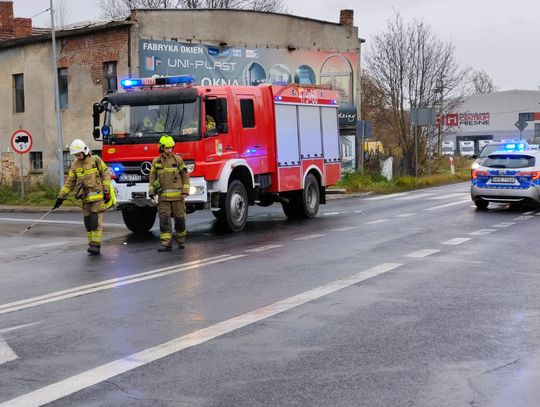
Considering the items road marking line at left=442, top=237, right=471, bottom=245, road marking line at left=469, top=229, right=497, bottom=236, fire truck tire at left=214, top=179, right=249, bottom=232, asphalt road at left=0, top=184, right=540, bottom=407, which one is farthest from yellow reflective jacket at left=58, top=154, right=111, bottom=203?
road marking line at left=469, top=229, right=497, bottom=236

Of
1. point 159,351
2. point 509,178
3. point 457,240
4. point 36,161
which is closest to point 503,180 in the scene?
point 509,178

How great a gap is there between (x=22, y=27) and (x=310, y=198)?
2252 centimetres

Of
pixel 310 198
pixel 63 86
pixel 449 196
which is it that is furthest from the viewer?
pixel 63 86

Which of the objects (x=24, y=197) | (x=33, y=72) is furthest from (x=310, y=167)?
(x=33, y=72)

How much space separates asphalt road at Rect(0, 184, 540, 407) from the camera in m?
4.98

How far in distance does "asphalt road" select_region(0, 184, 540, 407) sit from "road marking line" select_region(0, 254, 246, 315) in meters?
0.03

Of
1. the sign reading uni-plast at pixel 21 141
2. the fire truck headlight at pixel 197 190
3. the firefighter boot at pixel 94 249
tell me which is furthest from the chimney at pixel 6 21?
the firefighter boot at pixel 94 249

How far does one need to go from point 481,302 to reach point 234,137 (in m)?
7.98

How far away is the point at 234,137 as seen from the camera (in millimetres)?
14844

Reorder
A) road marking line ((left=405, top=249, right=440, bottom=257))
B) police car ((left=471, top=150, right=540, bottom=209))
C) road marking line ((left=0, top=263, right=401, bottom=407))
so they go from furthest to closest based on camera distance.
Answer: police car ((left=471, top=150, right=540, bottom=209)), road marking line ((left=405, top=249, right=440, bottom=257)), road marking line ((left=0, top=263, right=401, bottom=407))

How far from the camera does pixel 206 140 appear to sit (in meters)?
14.2

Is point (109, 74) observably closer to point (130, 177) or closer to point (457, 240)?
point (130, 177)

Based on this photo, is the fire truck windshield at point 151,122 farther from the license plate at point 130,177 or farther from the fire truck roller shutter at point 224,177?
the fire truck roller shutter at point 224,177

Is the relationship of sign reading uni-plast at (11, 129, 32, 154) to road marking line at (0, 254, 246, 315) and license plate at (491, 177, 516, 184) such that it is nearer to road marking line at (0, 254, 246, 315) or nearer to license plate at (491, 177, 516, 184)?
license plate at (491, 177, 516, 184)
